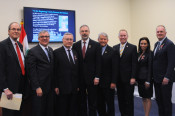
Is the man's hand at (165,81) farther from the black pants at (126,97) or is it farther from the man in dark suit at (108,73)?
the man in dark suit at (108,73)

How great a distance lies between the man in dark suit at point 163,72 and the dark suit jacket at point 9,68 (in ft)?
6.55

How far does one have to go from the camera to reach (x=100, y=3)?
19.4 feet

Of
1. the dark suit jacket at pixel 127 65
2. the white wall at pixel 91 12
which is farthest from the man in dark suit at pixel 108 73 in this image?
the white wall at pixel 91 12

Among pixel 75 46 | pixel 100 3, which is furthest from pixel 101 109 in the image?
pixel 100 3

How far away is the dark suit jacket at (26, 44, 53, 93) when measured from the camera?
263cm

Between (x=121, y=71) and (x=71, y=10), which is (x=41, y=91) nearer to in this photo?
(x=121, y=71)

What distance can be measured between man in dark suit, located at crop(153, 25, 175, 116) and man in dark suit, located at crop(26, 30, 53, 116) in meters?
1.60

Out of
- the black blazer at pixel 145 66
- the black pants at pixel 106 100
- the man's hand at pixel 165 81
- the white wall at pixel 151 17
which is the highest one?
the white wall at pixel 151 17

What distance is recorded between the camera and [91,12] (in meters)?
5.78

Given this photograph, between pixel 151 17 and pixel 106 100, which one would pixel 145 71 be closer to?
pixel 106 100

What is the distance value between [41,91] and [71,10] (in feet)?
10.6

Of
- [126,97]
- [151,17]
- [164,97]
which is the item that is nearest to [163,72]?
[164,97]

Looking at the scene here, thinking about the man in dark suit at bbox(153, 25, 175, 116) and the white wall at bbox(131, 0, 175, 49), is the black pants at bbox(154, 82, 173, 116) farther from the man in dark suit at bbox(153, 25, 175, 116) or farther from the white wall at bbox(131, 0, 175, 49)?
the white wall at bbox(131, 0, 175, 49)

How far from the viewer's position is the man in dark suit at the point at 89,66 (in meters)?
3.07
